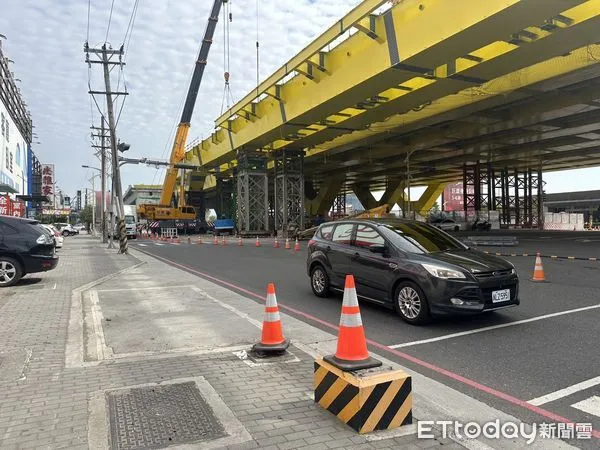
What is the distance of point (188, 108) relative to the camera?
48.9 metres

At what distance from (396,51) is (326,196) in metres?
47.4

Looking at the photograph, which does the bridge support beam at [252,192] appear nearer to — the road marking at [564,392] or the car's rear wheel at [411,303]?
the car's rear wheel at [411,303]

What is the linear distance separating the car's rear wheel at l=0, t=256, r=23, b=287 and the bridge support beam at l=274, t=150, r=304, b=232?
28.9 meters

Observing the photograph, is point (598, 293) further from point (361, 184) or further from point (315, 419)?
point (361, 184)

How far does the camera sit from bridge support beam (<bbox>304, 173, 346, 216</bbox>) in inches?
2414

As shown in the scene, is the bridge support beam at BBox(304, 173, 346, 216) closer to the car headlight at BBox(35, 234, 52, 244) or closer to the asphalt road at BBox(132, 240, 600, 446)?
the car headlight at BBox(35, 234, 52, 244)

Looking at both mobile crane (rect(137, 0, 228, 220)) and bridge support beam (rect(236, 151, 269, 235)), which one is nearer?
bridge support beam (rect(236, 151, 269, 235))

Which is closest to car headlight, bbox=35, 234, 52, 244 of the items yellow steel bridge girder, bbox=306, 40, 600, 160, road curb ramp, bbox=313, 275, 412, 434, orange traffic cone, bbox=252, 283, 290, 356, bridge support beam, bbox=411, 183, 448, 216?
orange traffic cone, bbox=252, 283, 290, 356

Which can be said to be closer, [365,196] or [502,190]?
[502,190]

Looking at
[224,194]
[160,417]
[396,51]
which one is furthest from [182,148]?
[160,417]

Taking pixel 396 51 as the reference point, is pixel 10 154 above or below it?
above

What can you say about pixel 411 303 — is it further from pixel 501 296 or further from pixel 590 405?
pixel 590 405

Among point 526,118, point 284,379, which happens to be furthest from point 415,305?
point 526,118

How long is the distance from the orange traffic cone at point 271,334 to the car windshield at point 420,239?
2679mm
